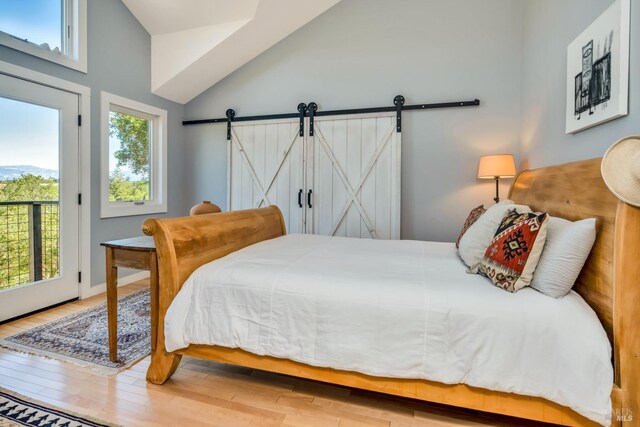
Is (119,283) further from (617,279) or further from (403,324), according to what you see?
(617,279)

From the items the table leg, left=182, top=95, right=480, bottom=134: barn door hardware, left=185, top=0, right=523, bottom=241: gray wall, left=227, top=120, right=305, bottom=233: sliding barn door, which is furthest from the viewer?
left=227, top=120, right=305, bottom=233: sliding barn door

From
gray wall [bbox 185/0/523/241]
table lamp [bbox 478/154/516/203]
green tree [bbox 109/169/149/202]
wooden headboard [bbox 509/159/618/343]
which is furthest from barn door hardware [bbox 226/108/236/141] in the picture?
wooden headboard [bbox 509/159/618/343]

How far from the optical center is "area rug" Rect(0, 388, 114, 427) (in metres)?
1.40

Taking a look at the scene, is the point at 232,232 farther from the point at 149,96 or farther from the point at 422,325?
the point at 149,96

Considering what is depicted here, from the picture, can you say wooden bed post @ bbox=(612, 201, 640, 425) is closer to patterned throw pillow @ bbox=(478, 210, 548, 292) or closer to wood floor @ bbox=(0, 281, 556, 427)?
patterned throw pillow @ bbox=(478, 210, 548, 292)

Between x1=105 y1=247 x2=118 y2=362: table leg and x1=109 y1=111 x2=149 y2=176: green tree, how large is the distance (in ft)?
6.81

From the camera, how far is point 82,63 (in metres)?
2.96

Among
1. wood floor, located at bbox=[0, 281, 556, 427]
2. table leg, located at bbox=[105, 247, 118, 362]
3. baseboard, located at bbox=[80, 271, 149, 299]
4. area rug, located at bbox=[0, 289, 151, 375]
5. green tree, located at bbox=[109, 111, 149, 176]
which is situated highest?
green tree, located at bbox=[109, 111, 149, 176]

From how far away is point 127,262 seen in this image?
1.80 m

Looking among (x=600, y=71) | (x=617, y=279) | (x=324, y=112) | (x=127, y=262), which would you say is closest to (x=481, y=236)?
(x=617, y=279)

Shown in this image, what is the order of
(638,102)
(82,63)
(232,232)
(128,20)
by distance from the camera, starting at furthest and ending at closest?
(128,20)
(82,63)
(232,232)
(638,102)

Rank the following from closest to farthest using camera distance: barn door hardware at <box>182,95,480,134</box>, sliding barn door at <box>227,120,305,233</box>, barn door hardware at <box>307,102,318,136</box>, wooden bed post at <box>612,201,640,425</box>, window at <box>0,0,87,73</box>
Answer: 1. wooden bed post at <box>612,201,640,425</box>
2. window at <box>0,0,87,73</box>
3. barn door hardware at <box>182,95,480,134</box>
4. barn door hardware at <box>307,102,318,136</box>
5. sliding barn door at <box>227,120,305,233</box>

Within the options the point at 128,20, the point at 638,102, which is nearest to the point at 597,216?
the point at 638,102

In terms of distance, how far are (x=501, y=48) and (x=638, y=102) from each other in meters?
2.04
